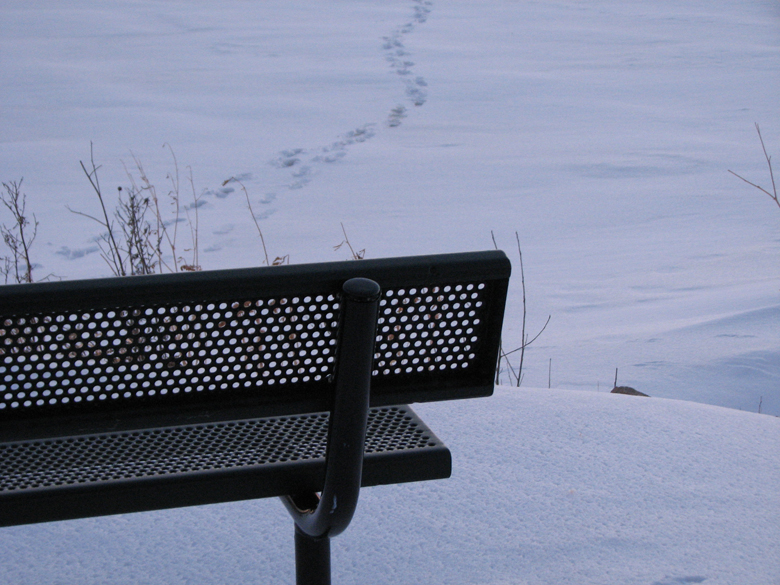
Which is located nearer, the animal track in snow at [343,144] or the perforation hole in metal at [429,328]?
the perforation hole in metal at [429,328]

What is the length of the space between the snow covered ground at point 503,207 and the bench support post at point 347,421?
59 centimetres

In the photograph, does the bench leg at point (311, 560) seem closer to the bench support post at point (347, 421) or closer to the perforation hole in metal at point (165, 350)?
the bench support post at point (347, 421)

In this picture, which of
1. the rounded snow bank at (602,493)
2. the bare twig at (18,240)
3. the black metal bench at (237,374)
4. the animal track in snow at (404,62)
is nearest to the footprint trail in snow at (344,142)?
the animal track in snow at (404,62)

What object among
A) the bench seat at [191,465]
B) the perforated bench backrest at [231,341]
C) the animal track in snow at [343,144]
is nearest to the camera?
the perforated bench backrest at [231,341]

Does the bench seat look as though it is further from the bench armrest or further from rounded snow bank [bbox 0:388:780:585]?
rounded snow bank [bbox 0:388:780:585]

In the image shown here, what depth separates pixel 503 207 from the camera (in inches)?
271

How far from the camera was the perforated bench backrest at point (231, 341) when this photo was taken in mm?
834

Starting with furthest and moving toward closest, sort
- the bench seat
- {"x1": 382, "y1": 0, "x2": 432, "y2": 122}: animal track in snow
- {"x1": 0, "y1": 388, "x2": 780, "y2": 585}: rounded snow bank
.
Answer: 1. {"x1": 382, "y1": 0, "x2": 432, "y2": 122}: animal track in snow
2. {"x1": 0, "y1": 388, "x2": 780, "y2": 585}: rounded snow bank
3. the bench seat

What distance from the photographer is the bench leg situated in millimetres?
1163

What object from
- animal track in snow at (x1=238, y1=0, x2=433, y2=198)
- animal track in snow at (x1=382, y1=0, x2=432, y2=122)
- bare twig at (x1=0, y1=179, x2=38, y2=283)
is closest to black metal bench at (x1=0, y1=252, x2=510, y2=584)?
bare twig at (x1=0, y1=179, x2=38, y2=283)

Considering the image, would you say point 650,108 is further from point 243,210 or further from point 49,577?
point 49,577

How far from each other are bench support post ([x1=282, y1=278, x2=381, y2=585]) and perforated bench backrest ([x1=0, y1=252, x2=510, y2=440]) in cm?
3

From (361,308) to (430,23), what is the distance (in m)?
14.8

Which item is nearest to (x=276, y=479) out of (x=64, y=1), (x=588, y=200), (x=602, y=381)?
(x=602, y=381)
